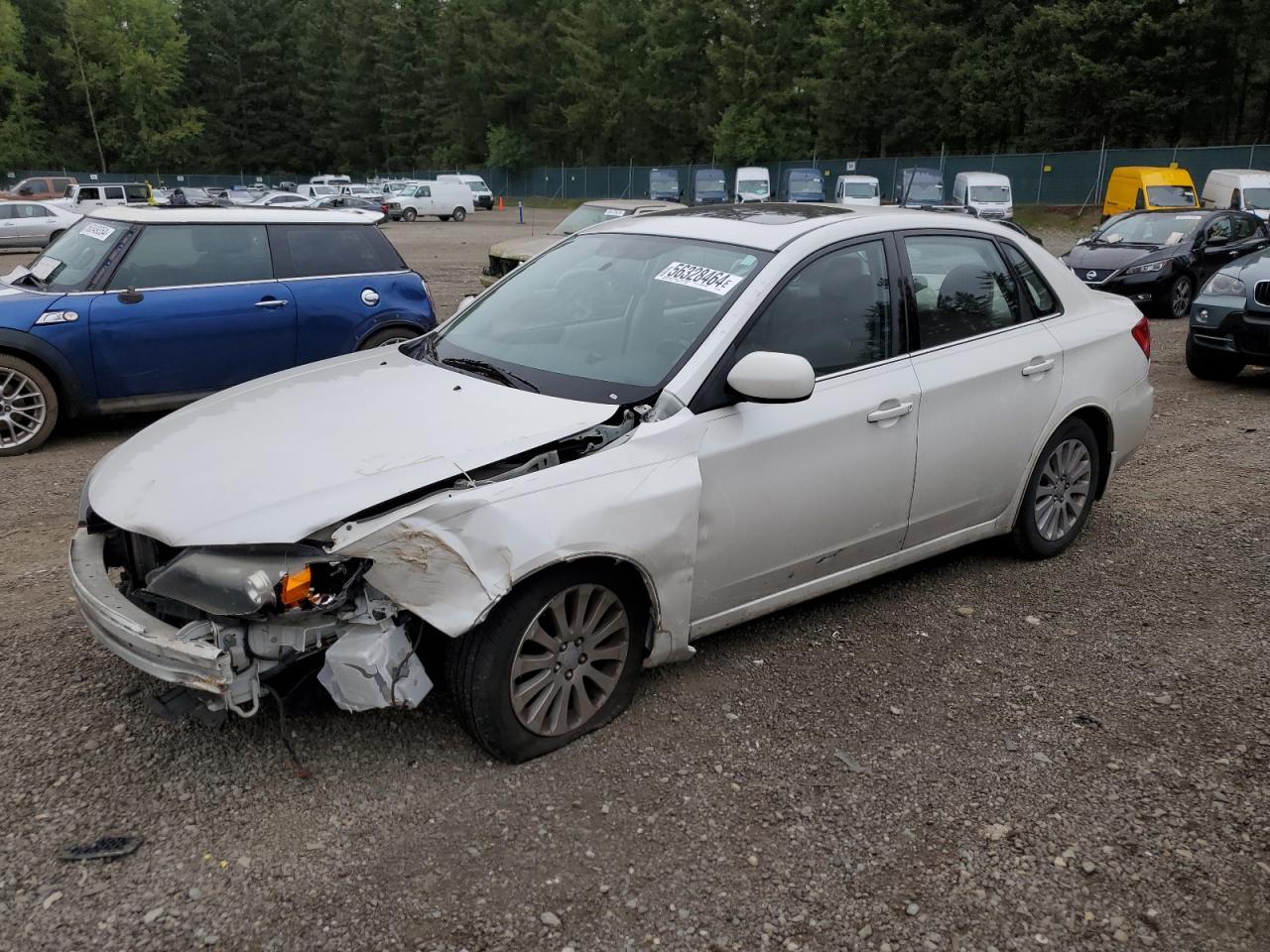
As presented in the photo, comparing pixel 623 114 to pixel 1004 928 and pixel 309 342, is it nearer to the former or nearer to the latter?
pixel 309 342

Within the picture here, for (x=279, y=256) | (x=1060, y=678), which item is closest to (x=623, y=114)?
(x=279, y=256)

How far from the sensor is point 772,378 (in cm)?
340

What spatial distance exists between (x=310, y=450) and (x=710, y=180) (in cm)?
4115

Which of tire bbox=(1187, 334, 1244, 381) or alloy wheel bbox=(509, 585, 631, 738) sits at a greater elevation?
alloy wheel bbox=(509, 585, 631, 738)

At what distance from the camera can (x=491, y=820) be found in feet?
9.90

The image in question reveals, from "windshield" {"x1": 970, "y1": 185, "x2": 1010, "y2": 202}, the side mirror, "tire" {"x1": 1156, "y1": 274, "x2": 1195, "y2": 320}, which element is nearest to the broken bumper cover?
the side mirror

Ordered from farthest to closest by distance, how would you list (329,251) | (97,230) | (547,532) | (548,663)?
1. (329,251)
2. (97,230)
3. (548,663)
4. (547,532)

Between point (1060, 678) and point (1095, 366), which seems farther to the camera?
point (1095, 366)

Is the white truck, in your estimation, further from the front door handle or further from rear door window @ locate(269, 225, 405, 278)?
the front door handle

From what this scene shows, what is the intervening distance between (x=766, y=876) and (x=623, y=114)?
6927cm

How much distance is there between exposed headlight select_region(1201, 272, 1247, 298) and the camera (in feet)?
29.8

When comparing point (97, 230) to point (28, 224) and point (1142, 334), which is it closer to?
point (1142, 334)

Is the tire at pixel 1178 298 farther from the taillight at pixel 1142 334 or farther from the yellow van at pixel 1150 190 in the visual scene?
the taillight at pixel 1142 334

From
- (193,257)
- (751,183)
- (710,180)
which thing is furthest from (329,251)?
(710,180)
